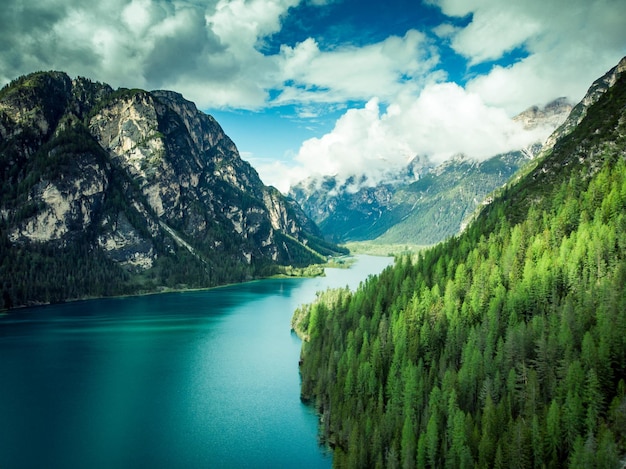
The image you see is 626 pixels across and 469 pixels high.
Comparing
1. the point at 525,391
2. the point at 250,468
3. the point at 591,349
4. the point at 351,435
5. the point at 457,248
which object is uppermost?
the point at 457,248

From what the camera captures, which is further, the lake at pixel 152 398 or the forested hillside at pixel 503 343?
the lake at pixel 152 398

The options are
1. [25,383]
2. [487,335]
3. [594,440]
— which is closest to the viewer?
[594,440]

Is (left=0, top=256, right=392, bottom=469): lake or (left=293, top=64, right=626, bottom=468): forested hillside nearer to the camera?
(left=293, top=64, right=626, bottom=468): forested hillside

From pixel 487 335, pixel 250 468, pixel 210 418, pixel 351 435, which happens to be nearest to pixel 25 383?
pixel 210 418

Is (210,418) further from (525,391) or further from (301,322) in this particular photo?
(301,322)

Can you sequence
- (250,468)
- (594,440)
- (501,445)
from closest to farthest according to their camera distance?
(594,440), (501,445), (250,468)

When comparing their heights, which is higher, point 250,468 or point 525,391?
point 525,391
